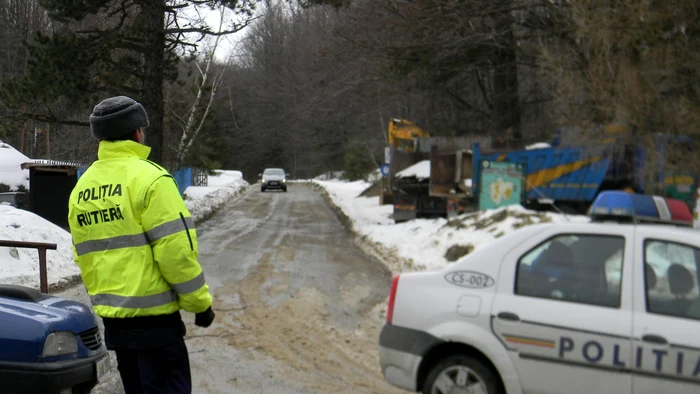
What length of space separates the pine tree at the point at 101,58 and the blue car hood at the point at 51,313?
14.6 meters

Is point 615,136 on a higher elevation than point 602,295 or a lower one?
higher

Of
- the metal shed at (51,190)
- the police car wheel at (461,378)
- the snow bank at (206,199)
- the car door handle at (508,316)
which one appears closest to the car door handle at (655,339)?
the car door handle at (508,316)

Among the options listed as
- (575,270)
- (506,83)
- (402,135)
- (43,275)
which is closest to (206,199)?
(402,135)

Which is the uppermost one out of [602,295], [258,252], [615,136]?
[615,136]

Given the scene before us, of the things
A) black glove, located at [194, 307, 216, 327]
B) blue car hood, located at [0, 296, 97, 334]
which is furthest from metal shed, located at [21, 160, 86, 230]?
black glove, located at [194, 307, 216, 327]

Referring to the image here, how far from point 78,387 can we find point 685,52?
391 inches

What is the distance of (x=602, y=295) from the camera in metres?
4.82

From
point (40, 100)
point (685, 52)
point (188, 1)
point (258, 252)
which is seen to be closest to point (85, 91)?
point (40, 100)

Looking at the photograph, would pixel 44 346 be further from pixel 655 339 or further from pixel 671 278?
pixel 671 278

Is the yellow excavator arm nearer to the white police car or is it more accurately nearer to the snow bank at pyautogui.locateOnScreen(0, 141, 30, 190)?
the snow bank at pyautogui.locateOnScreen(0, 141, 30, 190)

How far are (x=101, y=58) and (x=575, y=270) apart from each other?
55.7 feet

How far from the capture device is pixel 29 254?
39.7 feet

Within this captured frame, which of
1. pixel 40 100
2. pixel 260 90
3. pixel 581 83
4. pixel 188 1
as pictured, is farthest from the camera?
pixel 260 90

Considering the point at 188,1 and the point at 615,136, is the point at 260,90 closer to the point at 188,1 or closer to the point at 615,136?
the point at 188,1
